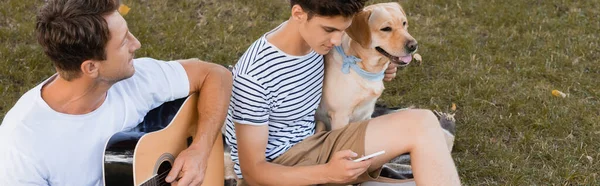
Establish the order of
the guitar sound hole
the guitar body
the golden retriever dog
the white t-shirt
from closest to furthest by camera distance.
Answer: the white t-shirt
the guitar body
the guitar sound hole
the golden retriever dog

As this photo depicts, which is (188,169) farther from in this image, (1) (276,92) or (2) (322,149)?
(2) (322,149)

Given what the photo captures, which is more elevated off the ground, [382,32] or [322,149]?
[382,32]

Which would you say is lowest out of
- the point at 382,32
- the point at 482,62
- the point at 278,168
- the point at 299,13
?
the point at 482,62

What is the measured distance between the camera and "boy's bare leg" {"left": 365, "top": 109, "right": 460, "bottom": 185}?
2.42 m

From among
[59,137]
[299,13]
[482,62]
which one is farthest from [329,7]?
[482,62]

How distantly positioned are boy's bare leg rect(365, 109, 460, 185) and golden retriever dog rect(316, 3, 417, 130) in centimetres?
25

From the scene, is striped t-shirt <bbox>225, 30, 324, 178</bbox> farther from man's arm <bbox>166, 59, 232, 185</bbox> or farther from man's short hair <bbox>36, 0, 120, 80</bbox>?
man's short hair <bbox>36, 0, 120, 80</bbox>

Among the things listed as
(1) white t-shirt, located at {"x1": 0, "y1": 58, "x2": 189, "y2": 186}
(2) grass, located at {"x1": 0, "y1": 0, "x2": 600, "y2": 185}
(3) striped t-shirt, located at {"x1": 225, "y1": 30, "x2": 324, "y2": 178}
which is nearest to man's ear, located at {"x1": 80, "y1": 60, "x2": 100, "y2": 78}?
(1) white t-shirt, located at {"x1": 0, "y1": 58, "x2": 189, "y2": 186}

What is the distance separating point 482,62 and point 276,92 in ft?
7.94

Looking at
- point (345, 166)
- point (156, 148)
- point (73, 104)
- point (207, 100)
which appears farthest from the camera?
point (207, 100)

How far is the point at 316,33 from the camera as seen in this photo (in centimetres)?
236

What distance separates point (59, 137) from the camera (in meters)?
1.94

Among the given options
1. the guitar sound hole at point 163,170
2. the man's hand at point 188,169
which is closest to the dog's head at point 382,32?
the man's hand at point 188,169

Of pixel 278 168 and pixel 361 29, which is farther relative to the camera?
pixel 361 29
